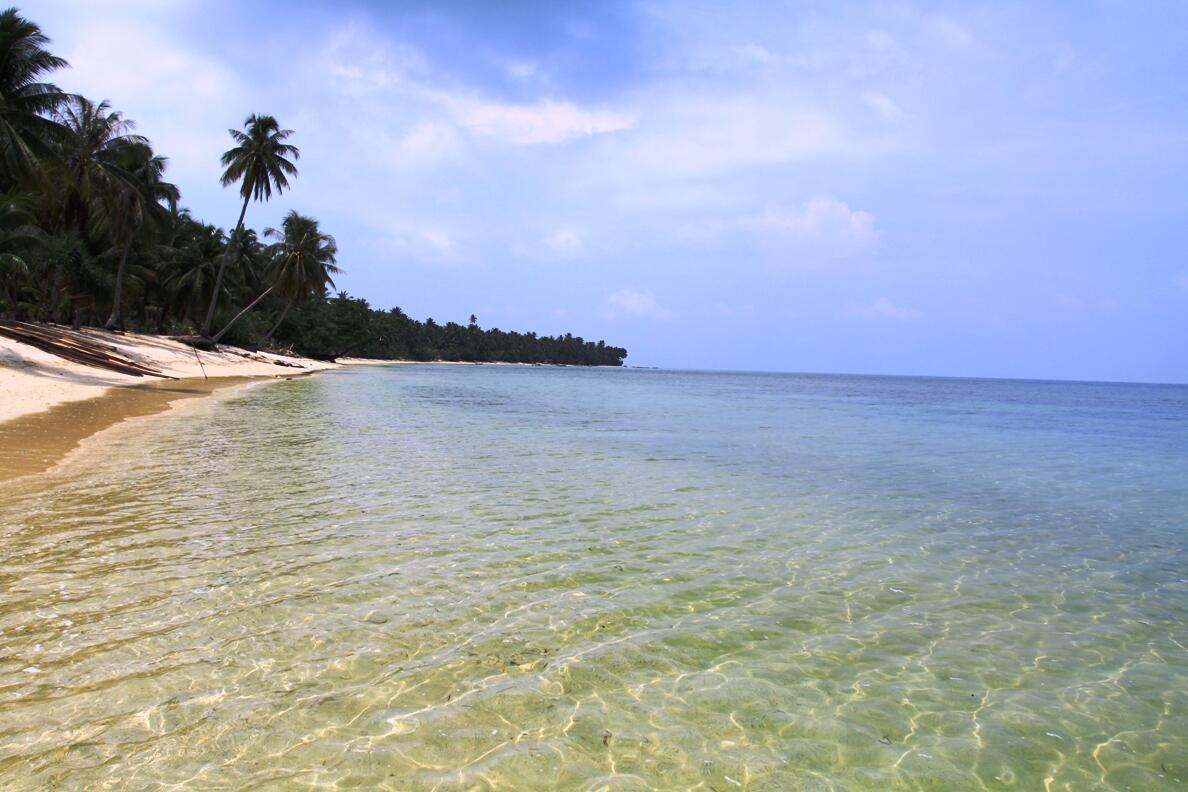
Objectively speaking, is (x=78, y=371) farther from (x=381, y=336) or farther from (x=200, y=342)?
(x=381, y=336)

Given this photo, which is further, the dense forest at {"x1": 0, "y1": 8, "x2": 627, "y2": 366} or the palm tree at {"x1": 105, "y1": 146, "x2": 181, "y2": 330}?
the palm tree at {"x1": 105, "y1": 146, "x2": 181, "y2": 330}

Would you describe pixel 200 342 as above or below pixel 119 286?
below

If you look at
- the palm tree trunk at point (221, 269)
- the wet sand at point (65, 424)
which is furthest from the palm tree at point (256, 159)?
the wet sand at point (65, 424)

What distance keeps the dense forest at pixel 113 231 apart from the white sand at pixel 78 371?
17.1 ft

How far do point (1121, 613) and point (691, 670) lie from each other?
4866 millimetres

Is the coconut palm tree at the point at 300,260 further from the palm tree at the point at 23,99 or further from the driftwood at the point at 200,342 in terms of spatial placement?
the palm tree at the point at 23,99

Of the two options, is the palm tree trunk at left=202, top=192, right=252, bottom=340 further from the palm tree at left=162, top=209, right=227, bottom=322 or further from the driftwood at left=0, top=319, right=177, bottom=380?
the driftwood at left=0, top=319, right=177, bottom=380

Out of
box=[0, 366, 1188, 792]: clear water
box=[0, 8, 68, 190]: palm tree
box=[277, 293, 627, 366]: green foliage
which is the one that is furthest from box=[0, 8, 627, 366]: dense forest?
box=[0, 366, 1188, 792]: clear water

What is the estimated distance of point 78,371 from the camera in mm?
30078

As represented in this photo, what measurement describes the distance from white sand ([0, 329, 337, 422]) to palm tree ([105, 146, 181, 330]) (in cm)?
607

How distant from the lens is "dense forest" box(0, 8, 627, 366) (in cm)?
2998

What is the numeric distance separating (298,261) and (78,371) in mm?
34472

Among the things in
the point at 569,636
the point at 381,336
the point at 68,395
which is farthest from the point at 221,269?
the point at 381,336

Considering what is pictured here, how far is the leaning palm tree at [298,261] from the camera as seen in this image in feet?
205
